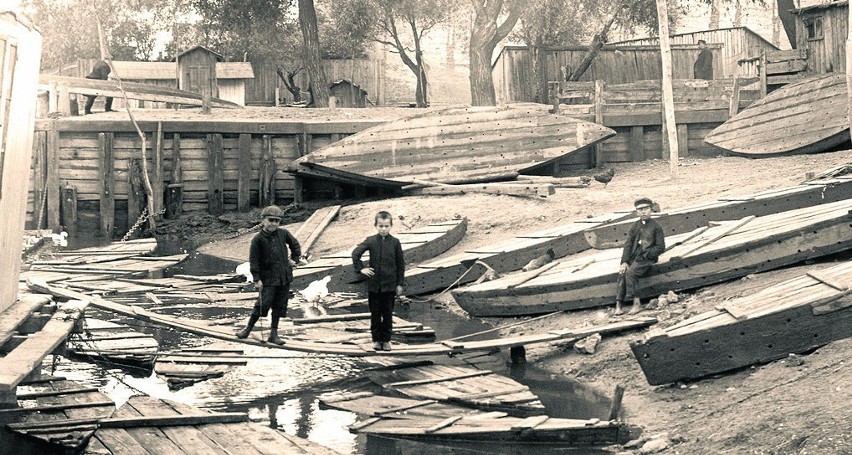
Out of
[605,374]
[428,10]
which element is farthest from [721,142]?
[428,10]

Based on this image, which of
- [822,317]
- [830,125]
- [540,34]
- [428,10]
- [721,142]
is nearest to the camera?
[822,317]

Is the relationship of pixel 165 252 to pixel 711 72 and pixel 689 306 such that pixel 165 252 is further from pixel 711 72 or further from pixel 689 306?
pixel 711 72

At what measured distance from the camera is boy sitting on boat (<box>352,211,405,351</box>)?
11.3 meters

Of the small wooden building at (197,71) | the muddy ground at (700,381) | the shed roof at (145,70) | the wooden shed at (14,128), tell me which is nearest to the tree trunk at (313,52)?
the small wooden building at (197,71)

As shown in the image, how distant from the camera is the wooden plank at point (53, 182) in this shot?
25875 mm

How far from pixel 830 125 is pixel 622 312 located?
1024 cm

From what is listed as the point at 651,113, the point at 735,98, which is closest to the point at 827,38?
the point at 735,98

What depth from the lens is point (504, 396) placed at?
34.0ft

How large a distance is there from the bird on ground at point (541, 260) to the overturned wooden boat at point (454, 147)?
7.70 meters

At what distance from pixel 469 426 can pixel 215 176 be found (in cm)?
1747

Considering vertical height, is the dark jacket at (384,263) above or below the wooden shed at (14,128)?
below

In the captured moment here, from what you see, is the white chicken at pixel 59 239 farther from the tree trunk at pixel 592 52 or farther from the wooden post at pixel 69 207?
the tree trunk at pixel 592 52

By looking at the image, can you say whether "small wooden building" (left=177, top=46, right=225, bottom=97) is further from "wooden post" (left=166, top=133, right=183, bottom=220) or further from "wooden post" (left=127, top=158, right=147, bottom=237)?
"wooden post" (left=127, top=158, right=147, bottom=237)

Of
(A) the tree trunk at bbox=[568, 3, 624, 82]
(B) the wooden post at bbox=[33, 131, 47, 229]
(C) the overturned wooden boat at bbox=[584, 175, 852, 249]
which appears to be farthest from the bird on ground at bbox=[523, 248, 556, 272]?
(A) the tree trunk at bbox=[568, 3, 624, 82]
